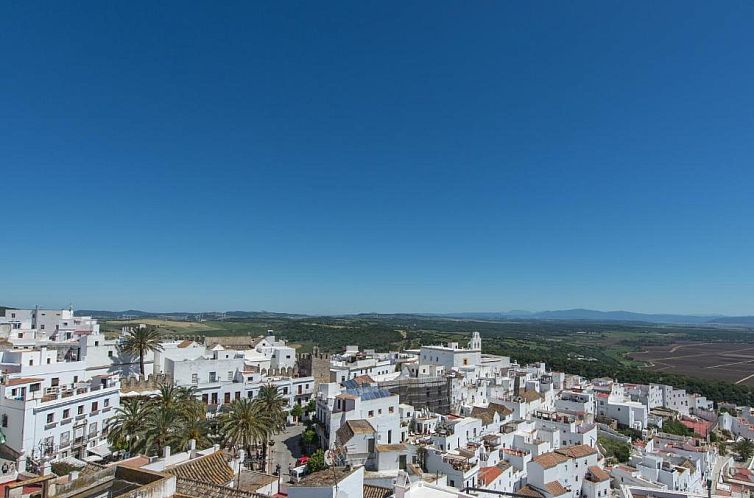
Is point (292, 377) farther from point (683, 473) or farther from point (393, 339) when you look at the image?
point (393, 339)

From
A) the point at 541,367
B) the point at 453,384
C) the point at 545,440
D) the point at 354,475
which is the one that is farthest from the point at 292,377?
the point at 541,367

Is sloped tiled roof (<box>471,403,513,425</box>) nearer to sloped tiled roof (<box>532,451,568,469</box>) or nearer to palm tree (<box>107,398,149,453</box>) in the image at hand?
sloped tiled roof (<box>532,451,568,469</box>)

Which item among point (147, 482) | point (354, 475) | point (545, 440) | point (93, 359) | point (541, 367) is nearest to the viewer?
point (147, 482)

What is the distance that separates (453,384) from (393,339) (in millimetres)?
104049

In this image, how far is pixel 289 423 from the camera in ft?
139

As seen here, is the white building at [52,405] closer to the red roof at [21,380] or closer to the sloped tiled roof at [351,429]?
the red roof at [21,380]

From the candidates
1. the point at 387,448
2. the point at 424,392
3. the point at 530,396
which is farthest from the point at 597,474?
the point at 387,448

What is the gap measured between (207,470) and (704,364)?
181 metres

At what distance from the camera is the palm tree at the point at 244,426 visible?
28328mm

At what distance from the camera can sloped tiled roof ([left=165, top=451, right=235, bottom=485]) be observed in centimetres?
1655

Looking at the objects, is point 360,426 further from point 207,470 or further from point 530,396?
point 530,396

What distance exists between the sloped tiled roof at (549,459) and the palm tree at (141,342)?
31767 mm

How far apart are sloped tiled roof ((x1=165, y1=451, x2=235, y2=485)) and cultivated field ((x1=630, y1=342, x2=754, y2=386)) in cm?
13546

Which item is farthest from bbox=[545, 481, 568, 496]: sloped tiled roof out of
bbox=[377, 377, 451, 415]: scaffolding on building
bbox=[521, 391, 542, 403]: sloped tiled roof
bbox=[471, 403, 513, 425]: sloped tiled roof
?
bbox=[521, 391, 542, 403]: sloped tiled roof
